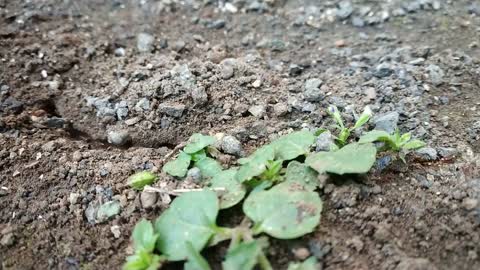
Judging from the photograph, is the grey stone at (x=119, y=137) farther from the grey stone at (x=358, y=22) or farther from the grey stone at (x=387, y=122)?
the grey stone at (x=358, y=22)

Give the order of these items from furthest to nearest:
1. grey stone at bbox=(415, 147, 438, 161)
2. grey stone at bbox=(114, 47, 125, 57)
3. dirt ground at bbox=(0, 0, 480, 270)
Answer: grey stone at bbox=(114, 47, 125, 57), grey stone at bbox=(415, 147, 438, 161), dirt ground at bbox=(0, 0, 480, 270)

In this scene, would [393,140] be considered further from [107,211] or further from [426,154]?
[107,211]

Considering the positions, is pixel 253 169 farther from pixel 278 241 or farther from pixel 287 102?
pixel 287 102

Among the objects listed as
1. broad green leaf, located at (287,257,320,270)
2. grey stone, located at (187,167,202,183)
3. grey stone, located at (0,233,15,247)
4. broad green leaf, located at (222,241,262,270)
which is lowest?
grey stone, located at (0,233,15,247)

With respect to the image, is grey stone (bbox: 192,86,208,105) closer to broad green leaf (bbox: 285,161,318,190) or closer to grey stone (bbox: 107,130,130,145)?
grey stone (bbox: 107,130,130,145)

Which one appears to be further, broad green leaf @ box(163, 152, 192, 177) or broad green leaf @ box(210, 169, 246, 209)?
broad green leaf @ box(163, 152, 192, 177)

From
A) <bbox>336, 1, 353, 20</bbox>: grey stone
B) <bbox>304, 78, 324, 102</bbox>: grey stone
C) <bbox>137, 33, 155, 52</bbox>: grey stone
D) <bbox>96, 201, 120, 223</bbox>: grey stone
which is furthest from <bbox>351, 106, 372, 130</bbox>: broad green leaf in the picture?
<bbox>137, 33, 155, 52</bbox>: grey stone

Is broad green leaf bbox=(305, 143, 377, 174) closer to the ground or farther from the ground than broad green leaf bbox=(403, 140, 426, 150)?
farther from the ground

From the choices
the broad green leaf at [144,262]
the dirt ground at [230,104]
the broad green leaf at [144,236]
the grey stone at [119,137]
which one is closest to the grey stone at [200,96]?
the dirt ground at [230,104]
